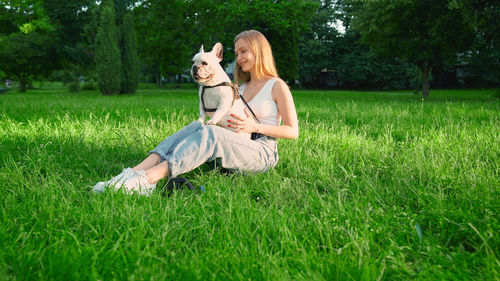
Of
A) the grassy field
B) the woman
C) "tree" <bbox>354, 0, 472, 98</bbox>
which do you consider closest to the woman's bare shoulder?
the woman

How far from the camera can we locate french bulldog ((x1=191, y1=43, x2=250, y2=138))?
9.68 feet

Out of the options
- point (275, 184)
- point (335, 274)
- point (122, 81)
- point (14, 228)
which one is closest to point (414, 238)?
point (335, 274)

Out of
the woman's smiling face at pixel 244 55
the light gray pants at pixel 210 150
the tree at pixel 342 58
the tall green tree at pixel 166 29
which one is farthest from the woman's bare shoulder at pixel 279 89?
the tree at pixel 342 58

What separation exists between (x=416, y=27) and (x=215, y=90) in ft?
48.6

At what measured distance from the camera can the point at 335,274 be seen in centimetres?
159

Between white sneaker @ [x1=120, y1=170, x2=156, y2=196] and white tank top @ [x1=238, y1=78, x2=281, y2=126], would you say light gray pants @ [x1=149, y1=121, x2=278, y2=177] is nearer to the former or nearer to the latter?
white sneaker @ [x1=120, y1=170, x2=156, y2=196]

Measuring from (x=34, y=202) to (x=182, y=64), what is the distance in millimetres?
22098

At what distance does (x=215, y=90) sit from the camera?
306cm

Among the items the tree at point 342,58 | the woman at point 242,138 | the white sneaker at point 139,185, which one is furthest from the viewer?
the tree at point 342,58

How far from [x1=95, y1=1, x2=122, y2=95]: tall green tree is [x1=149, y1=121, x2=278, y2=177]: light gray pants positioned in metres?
17.8

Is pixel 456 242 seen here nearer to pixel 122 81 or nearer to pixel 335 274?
pixel 335 274

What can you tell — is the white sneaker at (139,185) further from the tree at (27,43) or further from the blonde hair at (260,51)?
the tree at (27,43)

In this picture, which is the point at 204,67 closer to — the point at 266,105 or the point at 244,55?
the point at 244,55

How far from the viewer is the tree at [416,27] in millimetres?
13759
